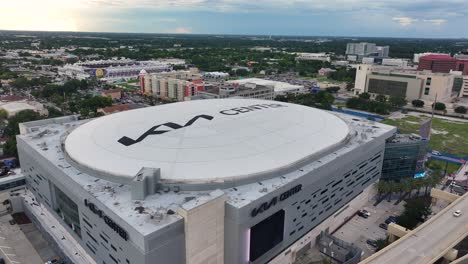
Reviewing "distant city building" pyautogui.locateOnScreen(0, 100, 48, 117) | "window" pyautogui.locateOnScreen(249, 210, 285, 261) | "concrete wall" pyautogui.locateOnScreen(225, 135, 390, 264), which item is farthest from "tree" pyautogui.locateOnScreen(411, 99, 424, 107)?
"distant city building" pyautogui.locateOnScreen(0, 100, 48, 117)

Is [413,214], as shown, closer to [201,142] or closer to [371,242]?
[371,242]

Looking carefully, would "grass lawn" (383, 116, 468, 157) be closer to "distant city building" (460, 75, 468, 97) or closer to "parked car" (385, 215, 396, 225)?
"parked car" (385, 215, 396, 225)

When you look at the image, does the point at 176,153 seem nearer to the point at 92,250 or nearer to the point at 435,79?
the point at 92,250

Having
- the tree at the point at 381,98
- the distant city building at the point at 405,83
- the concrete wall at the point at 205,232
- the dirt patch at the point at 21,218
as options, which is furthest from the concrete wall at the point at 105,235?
the distant city building at the point at 405,83

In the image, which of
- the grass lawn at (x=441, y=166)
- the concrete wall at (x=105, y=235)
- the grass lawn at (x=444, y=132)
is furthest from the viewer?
the grass lawn at (x=444, y=132)

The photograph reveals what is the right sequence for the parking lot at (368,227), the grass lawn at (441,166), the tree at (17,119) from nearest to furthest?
the parking lot at (368,227), the grass lawn at (441,166), the tree at (17,119)

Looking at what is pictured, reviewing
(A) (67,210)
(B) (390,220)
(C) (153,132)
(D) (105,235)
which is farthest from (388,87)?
(D) (105,235)

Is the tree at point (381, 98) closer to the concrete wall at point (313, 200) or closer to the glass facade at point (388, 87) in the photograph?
the glass facade at point (388, 87)

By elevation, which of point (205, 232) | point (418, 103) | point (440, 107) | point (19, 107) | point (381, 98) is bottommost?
point (19, 107)
